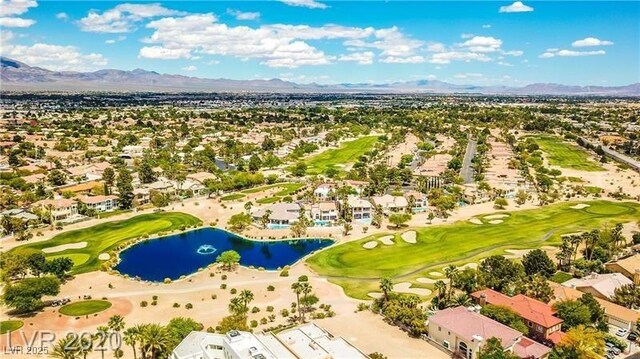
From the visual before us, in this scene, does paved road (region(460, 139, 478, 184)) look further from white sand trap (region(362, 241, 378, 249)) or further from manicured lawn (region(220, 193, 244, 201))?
manicured lawn (region(220, 193, 244, 201))

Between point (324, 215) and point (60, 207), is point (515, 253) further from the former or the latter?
point (60, 207)

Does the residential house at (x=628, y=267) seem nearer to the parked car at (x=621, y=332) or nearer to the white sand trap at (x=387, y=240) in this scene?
the parked car at (x=621, y=332)

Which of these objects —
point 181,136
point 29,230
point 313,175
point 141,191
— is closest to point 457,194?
point 313,175

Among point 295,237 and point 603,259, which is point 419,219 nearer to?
point 295,237

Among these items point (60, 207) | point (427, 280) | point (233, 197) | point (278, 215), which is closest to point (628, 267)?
point (427, 280)

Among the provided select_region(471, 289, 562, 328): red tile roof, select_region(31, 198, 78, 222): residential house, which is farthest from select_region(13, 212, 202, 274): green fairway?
select_region(471, 289, 562, 328): red tile roof
